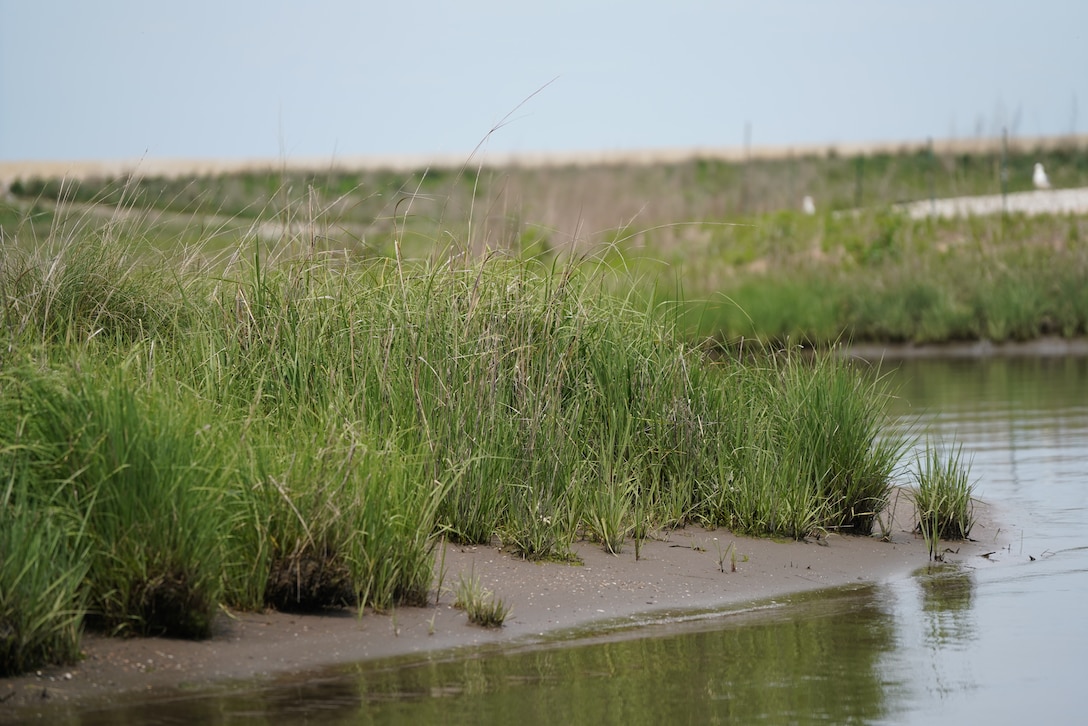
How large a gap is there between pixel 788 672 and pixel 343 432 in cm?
223

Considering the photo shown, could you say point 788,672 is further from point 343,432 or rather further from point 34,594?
point 34,594

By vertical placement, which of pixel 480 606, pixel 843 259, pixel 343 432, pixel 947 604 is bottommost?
pixel 947 604

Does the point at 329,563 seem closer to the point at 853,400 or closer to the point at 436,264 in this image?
the point at 436,264

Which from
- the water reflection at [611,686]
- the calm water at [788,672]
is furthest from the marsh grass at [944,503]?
the water reflection at [611,686]

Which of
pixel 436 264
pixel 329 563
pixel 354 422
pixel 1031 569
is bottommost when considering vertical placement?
pixel 1031 569

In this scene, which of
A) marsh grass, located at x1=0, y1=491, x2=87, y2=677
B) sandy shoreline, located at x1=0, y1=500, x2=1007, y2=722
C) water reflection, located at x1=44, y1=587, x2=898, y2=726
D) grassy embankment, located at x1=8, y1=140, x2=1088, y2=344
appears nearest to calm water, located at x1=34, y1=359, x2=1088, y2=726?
water reflection, located at x1=44, y1=587, x2=898, y2=726

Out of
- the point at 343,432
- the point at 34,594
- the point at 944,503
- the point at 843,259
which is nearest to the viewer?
the point at 34,594

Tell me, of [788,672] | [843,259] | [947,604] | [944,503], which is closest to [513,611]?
[788,672]

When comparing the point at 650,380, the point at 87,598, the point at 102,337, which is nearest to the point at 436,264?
the point at 650,380

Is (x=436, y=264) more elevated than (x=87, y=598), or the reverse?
(x=436, y=264)

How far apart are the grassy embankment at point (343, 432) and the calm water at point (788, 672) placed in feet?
2.07

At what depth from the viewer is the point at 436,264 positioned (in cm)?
759

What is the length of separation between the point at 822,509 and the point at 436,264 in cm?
274

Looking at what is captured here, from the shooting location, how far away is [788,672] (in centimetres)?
507
